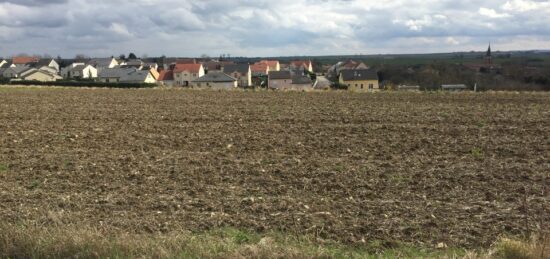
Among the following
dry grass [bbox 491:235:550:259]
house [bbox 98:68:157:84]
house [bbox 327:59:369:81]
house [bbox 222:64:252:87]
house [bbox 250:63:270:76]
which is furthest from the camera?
house [bbox 250:63:270:76]

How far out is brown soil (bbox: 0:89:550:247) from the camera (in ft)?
23.1

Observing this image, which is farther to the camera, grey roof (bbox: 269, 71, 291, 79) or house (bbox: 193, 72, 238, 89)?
grey roof (bbox: 269, 71, 291, 79)

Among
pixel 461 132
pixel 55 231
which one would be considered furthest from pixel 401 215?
pixel 461 132

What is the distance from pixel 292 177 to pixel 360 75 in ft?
232

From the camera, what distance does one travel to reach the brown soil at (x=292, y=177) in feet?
23.1

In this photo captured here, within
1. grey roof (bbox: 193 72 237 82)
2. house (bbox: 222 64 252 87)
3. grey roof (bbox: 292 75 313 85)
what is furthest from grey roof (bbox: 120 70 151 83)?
grey roof (bbox: 292 75 313 85)

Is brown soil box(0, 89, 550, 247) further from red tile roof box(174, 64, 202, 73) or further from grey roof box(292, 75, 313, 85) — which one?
red tile roof box(174, 64, 202, 73)

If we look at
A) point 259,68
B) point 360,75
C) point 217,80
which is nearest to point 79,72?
point 259,68

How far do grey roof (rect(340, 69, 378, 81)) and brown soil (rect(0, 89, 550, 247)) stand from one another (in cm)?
5876

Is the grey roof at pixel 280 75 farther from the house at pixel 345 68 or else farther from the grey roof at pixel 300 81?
the house at pixel 345 68

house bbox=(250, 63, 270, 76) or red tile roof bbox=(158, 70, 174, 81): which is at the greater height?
house bbox=(250, 63, 270, 76)

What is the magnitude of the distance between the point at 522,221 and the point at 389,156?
17.0 ft

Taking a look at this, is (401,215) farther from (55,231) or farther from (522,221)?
(55,231)

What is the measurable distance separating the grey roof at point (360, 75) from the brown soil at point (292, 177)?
58.8 meters
